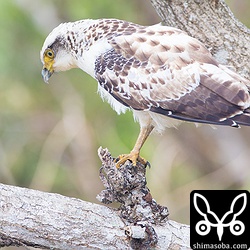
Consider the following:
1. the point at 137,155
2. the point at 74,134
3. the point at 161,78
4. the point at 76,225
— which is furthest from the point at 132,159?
the point at 74,134

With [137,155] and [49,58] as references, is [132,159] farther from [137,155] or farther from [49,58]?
[49,58]

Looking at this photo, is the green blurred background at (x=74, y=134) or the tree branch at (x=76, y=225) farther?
the green blurred background at (x=74, y=134)

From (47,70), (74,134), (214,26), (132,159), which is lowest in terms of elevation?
(132,159)

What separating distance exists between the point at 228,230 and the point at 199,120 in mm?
Result: 641

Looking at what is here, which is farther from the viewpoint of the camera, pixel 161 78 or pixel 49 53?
pixel 49 53

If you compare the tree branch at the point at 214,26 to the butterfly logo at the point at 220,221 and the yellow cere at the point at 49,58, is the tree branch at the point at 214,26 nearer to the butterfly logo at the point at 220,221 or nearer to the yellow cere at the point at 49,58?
the yellow cere at the point at 49,58

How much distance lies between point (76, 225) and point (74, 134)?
4464 millimetres

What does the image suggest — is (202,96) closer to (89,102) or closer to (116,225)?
(116,225)

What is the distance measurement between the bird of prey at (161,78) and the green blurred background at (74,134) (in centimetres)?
325

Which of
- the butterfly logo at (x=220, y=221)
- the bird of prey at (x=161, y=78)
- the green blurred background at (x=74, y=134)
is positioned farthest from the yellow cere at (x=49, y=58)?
the green blurred background at (x=74, y=134)

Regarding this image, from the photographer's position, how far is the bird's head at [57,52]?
5387mm

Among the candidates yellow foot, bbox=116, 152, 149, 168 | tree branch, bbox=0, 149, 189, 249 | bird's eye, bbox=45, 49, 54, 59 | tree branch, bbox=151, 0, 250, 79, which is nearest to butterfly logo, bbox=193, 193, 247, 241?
tree branch, bbox=0, 149, 189, 249

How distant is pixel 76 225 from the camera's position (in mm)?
4363

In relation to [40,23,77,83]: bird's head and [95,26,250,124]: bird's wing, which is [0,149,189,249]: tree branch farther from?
[40,23,77,83]: bird's head
